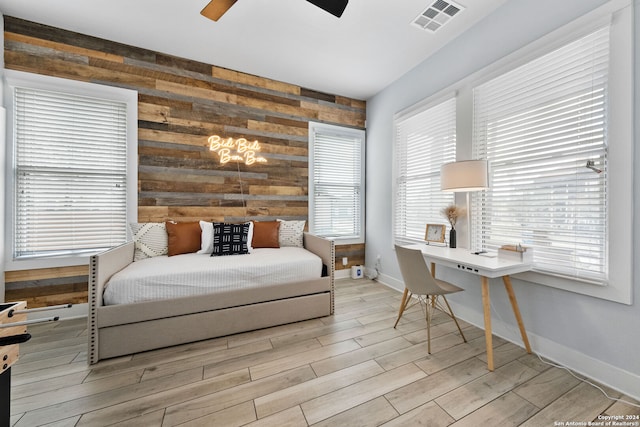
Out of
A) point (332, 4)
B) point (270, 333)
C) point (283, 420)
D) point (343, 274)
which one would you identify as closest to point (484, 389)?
point (283, 420)

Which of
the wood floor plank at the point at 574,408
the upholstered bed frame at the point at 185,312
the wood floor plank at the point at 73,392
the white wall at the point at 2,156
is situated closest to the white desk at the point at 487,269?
the wood floor plank at the point at 574,408

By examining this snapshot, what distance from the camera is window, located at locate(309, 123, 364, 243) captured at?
3770mm

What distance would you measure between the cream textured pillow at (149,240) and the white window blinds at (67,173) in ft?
1.01

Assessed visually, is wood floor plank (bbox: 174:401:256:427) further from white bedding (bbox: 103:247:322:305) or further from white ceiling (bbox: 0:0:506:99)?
white ceiling (bbox: 0:0:506:99)

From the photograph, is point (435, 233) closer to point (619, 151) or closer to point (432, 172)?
point (432, 172)

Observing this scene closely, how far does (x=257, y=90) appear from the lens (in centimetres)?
336

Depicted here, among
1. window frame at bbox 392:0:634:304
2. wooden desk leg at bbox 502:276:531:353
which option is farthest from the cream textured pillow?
window frame at bbox 392:0:634:304

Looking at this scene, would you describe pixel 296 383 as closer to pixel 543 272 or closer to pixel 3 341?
pixel 3 341

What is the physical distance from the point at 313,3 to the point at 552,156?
1990mm

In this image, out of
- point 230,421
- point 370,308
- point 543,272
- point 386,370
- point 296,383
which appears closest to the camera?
point 230,421

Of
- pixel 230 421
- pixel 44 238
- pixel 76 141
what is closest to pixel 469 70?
pixel 230 421

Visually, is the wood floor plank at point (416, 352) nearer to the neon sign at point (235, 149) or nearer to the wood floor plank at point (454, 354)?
the wood floor plank at point (454, 354)

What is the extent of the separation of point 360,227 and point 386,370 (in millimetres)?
2517

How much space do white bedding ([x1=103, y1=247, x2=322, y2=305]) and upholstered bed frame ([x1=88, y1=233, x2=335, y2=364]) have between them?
2.3 inches
